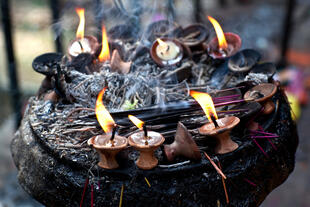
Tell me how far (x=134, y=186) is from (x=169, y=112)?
570 millimetres

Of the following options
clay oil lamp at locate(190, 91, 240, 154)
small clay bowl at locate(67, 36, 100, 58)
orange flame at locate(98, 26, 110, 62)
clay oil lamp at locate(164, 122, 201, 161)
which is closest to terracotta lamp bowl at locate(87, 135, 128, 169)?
clay oil lamp at locate(164, 122, 201, 161)

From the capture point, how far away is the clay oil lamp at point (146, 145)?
1.96 metres

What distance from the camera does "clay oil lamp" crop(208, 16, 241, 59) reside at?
2938mm

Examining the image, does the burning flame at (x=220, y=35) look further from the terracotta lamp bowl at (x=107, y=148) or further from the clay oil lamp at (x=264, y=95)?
the terracotta lamp bowl at (x=107, y=148)

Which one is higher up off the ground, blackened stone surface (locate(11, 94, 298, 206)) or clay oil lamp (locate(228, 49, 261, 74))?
clay oil lamp (locate(228, 49, 261, 74))

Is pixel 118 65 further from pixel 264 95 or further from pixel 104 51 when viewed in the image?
pixel 264 95

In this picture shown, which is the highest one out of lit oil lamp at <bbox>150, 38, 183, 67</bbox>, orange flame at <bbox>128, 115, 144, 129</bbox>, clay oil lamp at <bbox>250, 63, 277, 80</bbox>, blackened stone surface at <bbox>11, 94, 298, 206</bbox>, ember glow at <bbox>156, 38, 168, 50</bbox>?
ember glow at <bbox>156, 38, 168, 50</bbox>

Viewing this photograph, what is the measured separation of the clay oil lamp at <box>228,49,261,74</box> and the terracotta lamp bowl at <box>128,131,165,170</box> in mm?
1126

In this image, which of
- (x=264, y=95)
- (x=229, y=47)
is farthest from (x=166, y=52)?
(x=264, y=95)

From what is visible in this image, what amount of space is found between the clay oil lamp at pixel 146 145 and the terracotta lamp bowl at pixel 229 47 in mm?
1214

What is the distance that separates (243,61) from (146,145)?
4.54 ft

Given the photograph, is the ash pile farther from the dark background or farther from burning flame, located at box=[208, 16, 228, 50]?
the dark background

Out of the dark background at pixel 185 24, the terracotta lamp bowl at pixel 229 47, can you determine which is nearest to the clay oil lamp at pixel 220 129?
the terracotta lamp bowl at pixel 229 47

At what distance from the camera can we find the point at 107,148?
193 centimetres
